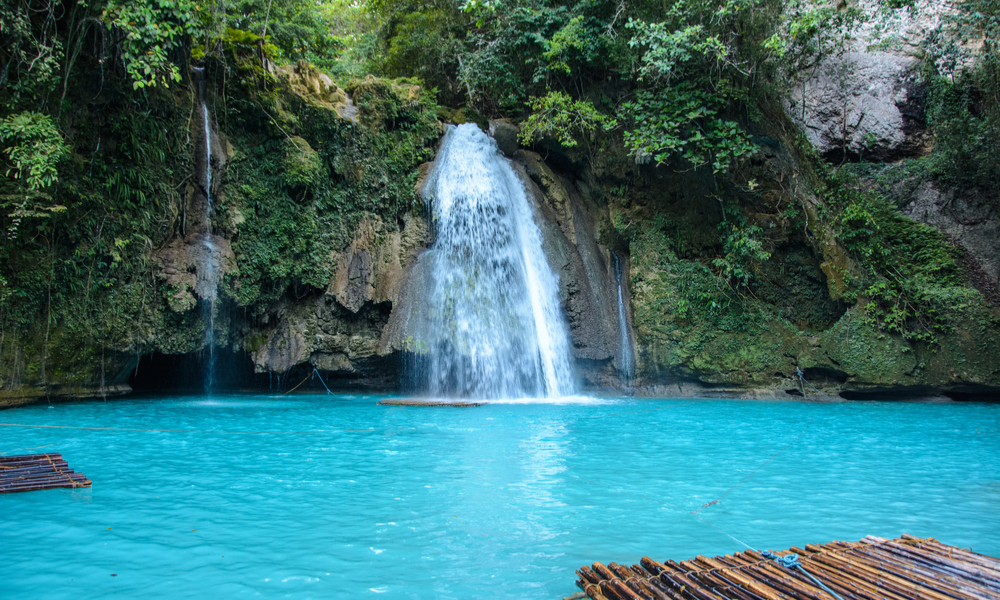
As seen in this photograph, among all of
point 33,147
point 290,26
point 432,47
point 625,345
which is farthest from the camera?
point 432,47

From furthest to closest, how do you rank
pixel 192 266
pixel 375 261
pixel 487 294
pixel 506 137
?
pixel 506 137, pixel 375 261, pixel 487 294, pixel 192 266

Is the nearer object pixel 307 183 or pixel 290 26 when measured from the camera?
pixel 307 183

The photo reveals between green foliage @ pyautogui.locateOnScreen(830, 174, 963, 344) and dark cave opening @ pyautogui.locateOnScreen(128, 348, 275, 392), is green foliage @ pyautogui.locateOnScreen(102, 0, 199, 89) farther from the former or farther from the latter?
green foliage @ pyautogui.locateOnScreen(830, 174, 963, 344)

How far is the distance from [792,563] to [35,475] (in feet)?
18.8

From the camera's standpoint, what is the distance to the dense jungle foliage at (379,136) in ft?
30.6

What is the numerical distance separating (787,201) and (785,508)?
33.4ft

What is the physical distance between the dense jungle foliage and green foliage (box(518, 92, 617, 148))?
2.3 inches

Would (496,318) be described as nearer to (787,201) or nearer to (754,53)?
(787,201)

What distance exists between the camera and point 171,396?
12.5 meters

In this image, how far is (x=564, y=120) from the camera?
13477mm

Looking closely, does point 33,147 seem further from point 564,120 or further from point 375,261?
point 564,120

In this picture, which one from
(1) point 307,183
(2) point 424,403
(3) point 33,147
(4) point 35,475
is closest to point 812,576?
(4) point 35,475

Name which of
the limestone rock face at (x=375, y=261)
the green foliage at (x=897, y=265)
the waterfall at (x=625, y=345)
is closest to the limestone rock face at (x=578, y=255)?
the waterfall at (x=625, y=345)

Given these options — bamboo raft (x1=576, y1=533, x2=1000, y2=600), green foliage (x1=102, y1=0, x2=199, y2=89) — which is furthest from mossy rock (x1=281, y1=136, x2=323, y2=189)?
bamboo raft (x1=576, y1=533, x2=1000, y2=600)
